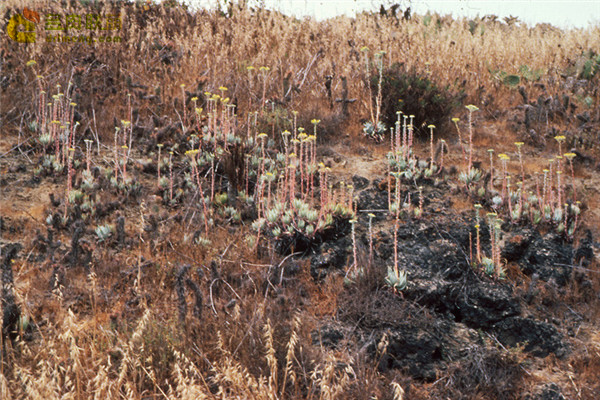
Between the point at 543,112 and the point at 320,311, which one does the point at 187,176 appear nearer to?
the point at 320,311

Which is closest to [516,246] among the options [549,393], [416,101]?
[549,393]

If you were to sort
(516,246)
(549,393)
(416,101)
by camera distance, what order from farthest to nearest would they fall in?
(416,101) → (516,246) → (549,393)

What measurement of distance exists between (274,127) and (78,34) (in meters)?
3.85

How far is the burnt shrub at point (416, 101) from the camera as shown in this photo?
254 inches

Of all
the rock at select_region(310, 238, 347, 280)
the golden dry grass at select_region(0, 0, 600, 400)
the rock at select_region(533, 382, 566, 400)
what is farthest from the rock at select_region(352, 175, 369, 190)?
the rock at select_region(533, 382, 566, 400)

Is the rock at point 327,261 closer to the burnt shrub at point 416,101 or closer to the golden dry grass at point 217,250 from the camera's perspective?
the golden dry grass at point 217,250

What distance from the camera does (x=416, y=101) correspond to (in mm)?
6469

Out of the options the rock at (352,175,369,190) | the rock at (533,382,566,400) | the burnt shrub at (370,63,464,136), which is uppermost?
the burnt shrub at (370,63,464,136)

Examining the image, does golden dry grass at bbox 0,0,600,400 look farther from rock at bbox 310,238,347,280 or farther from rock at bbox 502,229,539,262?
rock at bbox 502,229,539,262

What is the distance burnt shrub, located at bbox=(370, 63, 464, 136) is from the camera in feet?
21.2

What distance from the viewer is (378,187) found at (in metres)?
5.25

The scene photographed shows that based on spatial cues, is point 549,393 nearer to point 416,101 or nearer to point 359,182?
point 359,182

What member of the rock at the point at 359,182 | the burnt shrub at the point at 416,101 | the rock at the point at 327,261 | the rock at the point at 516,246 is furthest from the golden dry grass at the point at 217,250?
the rock at the point at 359,182

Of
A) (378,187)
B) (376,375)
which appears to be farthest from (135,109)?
(376,375)
